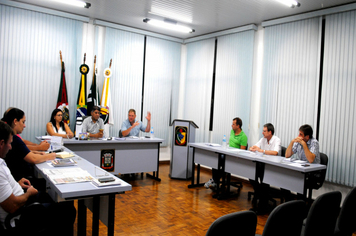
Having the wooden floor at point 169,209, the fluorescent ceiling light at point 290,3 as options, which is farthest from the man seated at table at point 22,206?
the fluorescent ceiling light at point 290,3

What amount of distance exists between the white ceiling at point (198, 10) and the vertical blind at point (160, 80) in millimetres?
925

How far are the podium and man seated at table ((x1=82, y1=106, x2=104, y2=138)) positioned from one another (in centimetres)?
152

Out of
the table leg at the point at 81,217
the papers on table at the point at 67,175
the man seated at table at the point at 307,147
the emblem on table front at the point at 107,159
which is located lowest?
the table leg at the point at 81,217

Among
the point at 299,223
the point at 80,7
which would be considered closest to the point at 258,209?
the point at 299,223

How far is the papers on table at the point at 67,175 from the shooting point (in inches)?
91.0

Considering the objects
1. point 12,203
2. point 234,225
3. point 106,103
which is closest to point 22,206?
point 12,203

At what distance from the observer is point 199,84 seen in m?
7.04

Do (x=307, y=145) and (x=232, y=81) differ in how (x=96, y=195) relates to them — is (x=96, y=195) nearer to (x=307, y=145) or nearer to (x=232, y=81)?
(x=307, y=145)

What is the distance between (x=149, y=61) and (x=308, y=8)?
380 cm

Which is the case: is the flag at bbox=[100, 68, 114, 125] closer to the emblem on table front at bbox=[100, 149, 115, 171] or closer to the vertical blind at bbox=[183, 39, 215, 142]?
the emblem on table front at bbox=[100, 149, 115, 171]

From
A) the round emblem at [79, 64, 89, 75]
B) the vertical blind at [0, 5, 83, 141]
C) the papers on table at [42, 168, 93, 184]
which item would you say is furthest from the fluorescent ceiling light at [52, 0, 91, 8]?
the papers on table at [42, 168, 93, 184]

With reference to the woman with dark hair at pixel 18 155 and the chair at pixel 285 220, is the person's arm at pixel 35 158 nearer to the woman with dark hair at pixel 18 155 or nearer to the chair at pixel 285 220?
the woman with dark hair at pixel 18 155

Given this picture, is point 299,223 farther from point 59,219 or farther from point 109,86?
point 109,86

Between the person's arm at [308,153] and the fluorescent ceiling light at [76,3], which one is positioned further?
the fluorescent ceiling light at [76,3]
